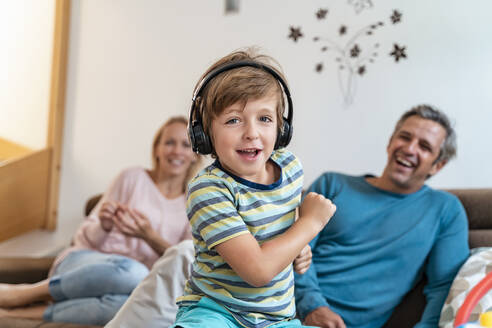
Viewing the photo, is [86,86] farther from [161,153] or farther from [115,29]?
[161,153]

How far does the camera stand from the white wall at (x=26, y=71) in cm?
325

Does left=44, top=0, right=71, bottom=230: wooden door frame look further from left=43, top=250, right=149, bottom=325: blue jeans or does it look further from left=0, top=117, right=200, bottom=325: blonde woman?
left=43, top=250, right=149, bottom=325: blue jeans

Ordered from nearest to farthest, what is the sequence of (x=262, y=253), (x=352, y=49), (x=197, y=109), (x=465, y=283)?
(x=262, y=253)
(x=197, y=109)
(x=465, y=283)
(x=352, y=49)

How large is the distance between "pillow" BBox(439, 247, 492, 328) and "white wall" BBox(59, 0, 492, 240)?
2.49 ft

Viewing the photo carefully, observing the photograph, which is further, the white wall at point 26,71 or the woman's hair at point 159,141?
the white wall at point 26,71

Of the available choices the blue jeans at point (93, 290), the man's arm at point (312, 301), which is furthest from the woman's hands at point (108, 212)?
the man's arm at point (312, 301)

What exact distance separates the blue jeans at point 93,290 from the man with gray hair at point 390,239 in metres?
0.62

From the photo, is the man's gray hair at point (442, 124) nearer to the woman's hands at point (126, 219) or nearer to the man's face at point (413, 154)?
the man's face at point (413, 154)

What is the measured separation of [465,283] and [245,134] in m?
1.03

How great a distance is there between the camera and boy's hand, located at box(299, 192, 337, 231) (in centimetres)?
108

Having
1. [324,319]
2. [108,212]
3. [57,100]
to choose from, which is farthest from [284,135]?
[57,100]

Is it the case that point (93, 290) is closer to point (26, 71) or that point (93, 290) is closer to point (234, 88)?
point (234, 88)

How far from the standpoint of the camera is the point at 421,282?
76.5 inches

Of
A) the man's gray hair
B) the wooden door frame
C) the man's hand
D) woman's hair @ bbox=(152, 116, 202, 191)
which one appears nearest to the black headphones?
the man's hand
